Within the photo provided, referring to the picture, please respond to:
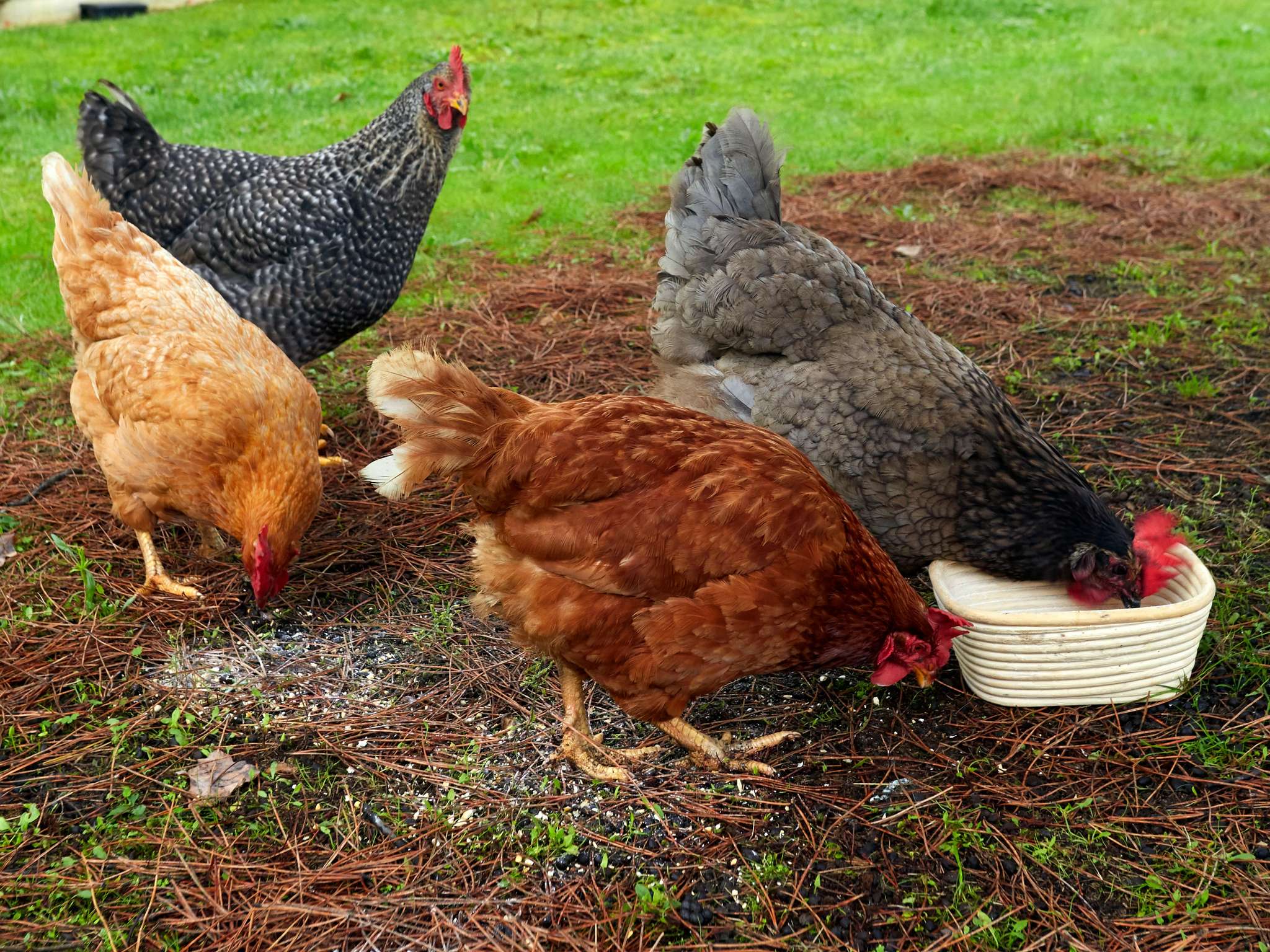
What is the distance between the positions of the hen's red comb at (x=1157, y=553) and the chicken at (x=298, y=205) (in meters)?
3.58

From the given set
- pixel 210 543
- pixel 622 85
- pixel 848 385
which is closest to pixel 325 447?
pixel 210 543

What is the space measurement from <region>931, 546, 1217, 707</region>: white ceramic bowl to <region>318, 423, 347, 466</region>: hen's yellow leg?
112 inches

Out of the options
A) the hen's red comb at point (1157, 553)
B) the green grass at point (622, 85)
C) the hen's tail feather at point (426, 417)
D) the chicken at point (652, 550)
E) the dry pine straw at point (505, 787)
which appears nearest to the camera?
the dry pine straw at point (505, 787)

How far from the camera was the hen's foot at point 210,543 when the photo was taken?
13.3ft

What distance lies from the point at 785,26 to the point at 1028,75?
184 inches

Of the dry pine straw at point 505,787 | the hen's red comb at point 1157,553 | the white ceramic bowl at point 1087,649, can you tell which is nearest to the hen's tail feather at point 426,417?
the dry pine straw at point 505,787

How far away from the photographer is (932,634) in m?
3.02

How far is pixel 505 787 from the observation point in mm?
3006

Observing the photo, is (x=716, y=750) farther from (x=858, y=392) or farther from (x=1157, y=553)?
(x=1157, y=553)

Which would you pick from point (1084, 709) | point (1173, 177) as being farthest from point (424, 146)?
point (1173, 177)

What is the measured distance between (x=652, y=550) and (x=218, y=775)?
5.09 ft

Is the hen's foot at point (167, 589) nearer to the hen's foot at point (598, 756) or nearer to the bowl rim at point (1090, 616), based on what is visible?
the hen's foot at point (598, 756)

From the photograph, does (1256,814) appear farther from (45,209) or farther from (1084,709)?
(45,209)

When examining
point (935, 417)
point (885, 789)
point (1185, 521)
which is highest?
point (935, 417)
